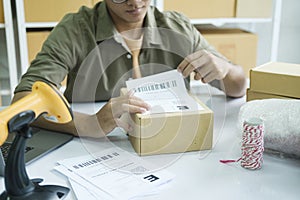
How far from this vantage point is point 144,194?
2.80 ft

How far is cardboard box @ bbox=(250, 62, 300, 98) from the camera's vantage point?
1195mm

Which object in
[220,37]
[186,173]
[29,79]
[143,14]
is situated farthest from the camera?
[220,37]

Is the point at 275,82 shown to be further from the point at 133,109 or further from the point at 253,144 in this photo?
the point at 133,109

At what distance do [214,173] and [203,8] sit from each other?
149 cm

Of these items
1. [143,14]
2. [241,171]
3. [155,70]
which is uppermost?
[143,14]

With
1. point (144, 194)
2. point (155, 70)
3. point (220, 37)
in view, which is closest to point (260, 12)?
point (220, 37)

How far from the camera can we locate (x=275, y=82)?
1.22 m

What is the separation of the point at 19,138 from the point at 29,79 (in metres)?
0.52

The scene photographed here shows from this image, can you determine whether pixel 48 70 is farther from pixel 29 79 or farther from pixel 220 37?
pixel 220 37

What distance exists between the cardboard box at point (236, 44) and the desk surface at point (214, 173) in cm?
121

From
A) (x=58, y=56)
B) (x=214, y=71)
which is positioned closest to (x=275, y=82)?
(x=214, y=71)

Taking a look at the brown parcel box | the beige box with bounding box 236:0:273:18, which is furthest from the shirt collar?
the beige box with bounding box 236:0:273:18

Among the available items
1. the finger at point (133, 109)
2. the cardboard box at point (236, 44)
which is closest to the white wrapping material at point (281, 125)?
the finger at point (133, 109)

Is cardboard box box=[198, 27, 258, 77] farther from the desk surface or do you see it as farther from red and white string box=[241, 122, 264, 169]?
red and white string box=[241, 122, 264, 169]
